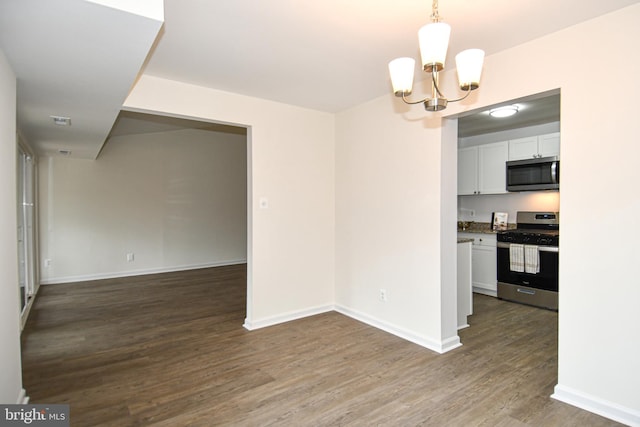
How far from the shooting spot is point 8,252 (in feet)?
6.70

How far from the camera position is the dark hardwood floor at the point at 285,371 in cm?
221

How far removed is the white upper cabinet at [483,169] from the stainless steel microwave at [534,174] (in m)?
0.16

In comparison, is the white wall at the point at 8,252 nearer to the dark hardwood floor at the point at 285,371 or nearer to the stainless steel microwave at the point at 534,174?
the dark hardwood floor at the point at 285,371

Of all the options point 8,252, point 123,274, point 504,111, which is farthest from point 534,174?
point 123,274

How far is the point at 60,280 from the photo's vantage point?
602 centimetres

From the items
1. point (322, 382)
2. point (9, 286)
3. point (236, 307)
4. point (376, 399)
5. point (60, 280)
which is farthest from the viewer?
point (60, 280)

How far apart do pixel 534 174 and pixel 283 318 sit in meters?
3.70

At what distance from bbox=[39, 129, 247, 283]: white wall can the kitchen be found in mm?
4840

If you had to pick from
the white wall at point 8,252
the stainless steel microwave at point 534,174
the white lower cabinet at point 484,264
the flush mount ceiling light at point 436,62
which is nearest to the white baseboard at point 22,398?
the white wall at point 8,252

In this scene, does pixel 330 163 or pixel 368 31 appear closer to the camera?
pixel 368 31

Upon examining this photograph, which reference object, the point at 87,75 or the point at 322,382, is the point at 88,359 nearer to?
the point at 322,382

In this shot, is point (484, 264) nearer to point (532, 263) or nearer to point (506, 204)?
point (532, 263)

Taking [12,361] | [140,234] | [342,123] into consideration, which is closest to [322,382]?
[12,361]

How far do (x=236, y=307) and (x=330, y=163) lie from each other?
2.20 m
